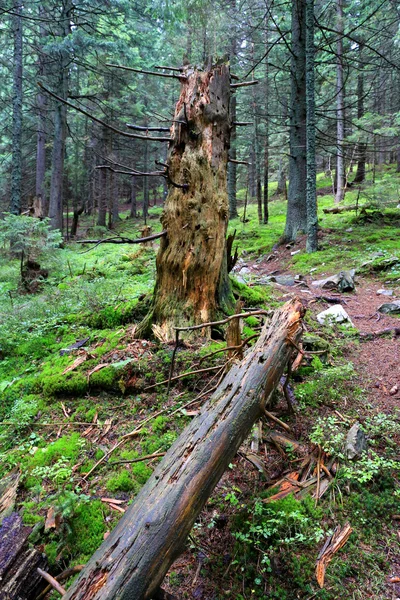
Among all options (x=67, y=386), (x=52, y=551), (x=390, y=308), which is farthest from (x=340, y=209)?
(x=52, y=551)

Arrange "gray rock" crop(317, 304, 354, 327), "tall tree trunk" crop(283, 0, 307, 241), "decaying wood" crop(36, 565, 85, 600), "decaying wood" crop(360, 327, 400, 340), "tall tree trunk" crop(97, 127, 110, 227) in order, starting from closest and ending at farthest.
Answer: "decaying wood" crop(36, 565, 85, 600) → "decaying wood" crop(360, 327, 400, 340) → "gray rock" crop(317, 304, 354, 327) → "tall tree trunk" crop(283, 0, 307, 241) → "tall tree trunk" crop(97, 127, 110, 227)

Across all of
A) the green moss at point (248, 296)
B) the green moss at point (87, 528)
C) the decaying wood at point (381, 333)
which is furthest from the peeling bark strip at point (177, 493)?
the decaying wood at point (381, 333)

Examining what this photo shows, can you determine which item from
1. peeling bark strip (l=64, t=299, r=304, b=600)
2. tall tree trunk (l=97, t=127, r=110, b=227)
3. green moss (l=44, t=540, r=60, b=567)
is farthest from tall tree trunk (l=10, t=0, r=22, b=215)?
peeling bark strip (l=64, t=299, r=304, b=600)

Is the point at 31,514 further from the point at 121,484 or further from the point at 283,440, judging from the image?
the point at 283,440

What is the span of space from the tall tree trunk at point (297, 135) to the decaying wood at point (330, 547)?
1028 cm

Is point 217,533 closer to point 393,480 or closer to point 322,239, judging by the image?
point 393,480

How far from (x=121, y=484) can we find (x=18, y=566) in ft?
2.45

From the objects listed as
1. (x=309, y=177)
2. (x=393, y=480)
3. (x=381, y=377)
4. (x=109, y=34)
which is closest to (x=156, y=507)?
(x=393, y=480)

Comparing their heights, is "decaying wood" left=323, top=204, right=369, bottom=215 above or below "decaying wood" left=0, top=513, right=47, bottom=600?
above

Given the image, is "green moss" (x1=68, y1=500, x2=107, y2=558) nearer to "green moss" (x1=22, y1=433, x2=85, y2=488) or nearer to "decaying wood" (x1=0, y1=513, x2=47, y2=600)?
"decaying wood" (x1=0, y1=513, x2=47, y2=600)

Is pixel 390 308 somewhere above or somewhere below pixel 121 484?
above

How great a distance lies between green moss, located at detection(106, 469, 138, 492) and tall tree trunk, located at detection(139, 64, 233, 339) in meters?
1.64

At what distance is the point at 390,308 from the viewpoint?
5.45 meters

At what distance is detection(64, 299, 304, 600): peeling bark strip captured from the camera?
→ 4.23ft
